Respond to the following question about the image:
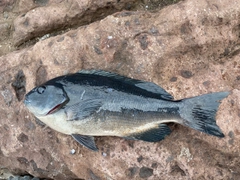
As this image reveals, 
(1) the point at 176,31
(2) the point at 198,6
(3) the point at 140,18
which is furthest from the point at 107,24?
(2) the point at 198,6

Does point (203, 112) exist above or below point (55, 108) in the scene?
below

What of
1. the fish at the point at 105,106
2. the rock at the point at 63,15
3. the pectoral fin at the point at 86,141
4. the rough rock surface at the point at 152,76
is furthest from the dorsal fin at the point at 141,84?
the rock at the point at 63,15

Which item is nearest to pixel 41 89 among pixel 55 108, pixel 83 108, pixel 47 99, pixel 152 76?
pixel 47 99

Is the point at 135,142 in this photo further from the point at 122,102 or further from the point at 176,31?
the point at 176,31

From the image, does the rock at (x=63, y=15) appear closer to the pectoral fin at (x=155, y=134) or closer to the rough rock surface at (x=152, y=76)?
the rough rock surface at (x=152, y=76)

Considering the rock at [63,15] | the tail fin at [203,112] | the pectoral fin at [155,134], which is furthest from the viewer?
the rock at [63,15]

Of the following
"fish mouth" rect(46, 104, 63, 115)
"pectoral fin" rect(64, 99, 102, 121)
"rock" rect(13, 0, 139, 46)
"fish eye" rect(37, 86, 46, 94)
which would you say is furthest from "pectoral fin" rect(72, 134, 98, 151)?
"rock" rect(13, 0, 139, 46)

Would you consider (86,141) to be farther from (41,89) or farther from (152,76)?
(152,76)
